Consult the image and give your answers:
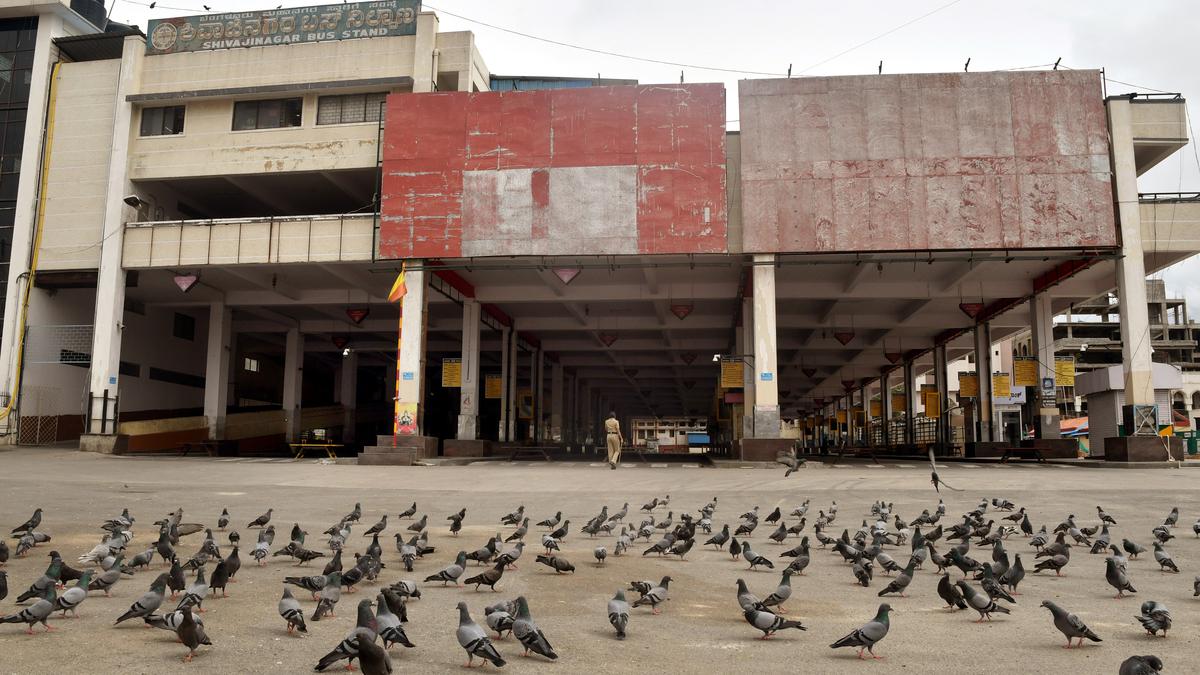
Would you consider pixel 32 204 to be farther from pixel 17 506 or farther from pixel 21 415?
pixel 17 506

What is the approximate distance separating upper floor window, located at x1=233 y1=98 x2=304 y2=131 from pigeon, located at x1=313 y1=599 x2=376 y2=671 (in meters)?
34.0

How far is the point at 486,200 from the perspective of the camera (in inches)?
1314

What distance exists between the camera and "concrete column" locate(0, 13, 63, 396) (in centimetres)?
3672

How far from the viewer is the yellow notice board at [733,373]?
127 feet

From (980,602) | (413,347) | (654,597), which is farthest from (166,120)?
(980,602)

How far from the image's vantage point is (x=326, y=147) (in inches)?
1384

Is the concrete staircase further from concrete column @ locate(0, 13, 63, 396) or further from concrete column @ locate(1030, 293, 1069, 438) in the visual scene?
concrete column @ locate(1030, 293, 1069, 438)

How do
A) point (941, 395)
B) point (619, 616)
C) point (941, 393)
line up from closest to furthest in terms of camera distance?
point (619, 616) → point (941, 395) → point (941, 393)

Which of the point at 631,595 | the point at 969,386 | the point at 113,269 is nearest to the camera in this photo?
the point at 631,595

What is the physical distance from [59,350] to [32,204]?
662 centimetres

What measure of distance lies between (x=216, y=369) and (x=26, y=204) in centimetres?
1133

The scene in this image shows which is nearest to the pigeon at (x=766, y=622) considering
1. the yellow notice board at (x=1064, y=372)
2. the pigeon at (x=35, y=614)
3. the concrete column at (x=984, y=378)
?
the pigeon at (x=35, y=614)

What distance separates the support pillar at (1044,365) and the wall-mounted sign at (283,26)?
3143 cm

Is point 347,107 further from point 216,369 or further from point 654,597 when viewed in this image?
point 654,597
